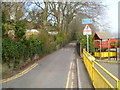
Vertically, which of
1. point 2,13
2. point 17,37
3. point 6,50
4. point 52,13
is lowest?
point 6,50

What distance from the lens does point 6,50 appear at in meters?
8.76

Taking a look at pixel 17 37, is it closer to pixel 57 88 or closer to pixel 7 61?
pixel 7 61

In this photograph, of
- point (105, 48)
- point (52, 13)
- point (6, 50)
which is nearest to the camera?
point (6, 50)

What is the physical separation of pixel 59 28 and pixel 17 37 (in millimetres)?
25437

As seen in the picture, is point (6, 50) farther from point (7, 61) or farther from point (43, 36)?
point (43, 36)

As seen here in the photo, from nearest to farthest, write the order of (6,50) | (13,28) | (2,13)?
(6,50) < (2,13) < (13,28)

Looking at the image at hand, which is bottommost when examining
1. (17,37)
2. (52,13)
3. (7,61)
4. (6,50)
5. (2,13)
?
(7,61)

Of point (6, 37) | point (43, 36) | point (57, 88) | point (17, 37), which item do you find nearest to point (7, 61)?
point (6, 37)

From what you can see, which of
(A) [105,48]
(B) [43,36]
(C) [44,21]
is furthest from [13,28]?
(A) [105,48]

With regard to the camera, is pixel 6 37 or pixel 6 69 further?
pixel 6 37

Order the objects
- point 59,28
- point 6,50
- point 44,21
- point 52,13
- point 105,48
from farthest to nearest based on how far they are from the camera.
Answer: point 59,28, point 52,13, point 105,48, point 44,21, point 6,50

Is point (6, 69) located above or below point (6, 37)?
below

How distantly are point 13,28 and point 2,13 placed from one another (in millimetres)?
1596

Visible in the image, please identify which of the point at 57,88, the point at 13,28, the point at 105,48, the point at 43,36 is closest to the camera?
the point at 57,88
